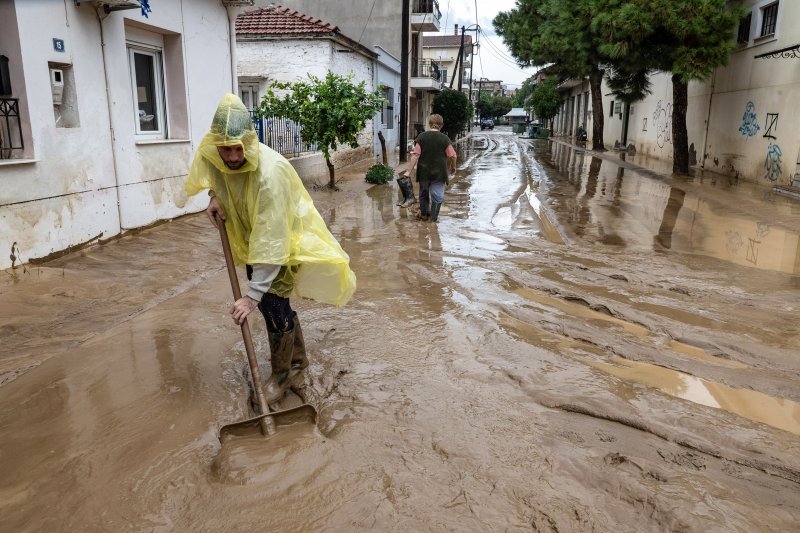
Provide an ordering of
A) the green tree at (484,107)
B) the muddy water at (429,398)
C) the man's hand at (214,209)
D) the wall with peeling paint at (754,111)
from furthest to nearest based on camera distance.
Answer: the green tree at (484,107), the wall with peeling paint at (754,111), the man's hand at (214,209), the muddy water at (429,398)

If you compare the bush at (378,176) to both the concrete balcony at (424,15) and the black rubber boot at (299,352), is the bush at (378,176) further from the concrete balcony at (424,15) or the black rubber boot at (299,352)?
the concrete balcony at (424,15)

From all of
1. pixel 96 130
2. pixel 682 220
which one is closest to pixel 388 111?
pixel 682 220

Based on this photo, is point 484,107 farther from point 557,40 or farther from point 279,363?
point 279,363

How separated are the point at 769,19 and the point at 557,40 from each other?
38.3 feet

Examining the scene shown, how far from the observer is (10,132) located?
5930 mm

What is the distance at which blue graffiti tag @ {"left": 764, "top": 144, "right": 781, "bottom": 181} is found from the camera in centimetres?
1425

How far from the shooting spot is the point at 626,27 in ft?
49.8

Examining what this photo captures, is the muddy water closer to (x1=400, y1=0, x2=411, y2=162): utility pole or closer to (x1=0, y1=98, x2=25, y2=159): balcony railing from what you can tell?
(x1=0, y1=98, x2=25, y2=159): balcony railing

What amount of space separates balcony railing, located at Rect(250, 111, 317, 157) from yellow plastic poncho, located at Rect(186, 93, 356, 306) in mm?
8917

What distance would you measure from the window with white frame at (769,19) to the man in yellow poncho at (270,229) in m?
15.5

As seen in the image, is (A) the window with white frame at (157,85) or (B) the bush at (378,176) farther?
(B) the bush at (378,176)

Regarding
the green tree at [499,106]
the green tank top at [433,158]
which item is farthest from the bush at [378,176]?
the green tree at [499,106]

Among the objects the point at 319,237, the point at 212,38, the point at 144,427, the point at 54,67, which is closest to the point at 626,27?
the point at 212,38

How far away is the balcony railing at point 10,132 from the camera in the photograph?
230 inches
